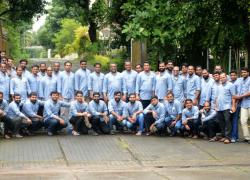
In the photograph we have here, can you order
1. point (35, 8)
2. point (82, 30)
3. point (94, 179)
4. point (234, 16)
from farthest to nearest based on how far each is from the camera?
point (82, 30), point (35, 8), point (234, 16), point (94, 179)

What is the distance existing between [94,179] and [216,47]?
34.0 ft

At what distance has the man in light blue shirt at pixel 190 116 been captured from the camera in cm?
1552

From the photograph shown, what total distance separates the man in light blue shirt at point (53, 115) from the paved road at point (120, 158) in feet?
1.20

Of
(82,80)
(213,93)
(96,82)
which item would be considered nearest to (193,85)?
(213,93)

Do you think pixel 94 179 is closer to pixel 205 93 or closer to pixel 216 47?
pixel 205 93

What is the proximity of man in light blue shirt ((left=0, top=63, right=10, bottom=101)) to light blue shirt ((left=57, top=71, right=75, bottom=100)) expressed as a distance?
4.74ft

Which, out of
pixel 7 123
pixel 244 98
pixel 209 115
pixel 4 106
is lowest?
pixel 7 123

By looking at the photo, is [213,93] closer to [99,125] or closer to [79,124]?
[99,125]

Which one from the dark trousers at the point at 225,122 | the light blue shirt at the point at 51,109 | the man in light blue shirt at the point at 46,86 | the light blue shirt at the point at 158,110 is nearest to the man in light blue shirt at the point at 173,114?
the light blue shirt at the point at 158,110

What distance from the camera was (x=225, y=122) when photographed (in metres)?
15.2

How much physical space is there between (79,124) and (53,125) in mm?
720

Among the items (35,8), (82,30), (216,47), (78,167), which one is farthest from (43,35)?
(78,167)

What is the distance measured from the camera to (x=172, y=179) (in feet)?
36.3

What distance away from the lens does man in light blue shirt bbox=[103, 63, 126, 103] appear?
16750 mm
